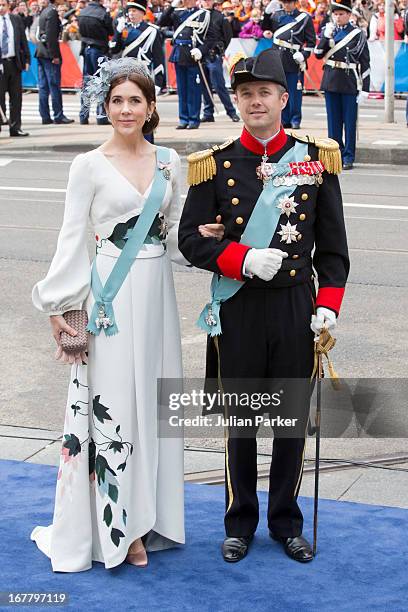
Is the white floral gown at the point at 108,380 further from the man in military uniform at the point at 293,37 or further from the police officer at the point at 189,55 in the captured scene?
the police officer at the point at 189,55

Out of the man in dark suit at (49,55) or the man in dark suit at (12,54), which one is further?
the man in dark suit at (49,55)

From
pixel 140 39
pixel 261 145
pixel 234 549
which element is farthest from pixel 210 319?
pixel 140 39

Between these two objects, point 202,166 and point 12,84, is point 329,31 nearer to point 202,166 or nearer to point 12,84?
point 12,84

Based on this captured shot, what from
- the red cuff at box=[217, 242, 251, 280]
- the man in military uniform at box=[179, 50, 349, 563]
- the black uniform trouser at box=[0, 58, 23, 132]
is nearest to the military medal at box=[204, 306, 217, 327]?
the man in military uniform at box=[179, 50, 349, 563]

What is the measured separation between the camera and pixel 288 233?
4.53 metres

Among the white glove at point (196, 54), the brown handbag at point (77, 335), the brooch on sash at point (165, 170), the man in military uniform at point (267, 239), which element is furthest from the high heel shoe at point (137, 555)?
the white glove at point (196, 54)

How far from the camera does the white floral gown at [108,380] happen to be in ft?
15.1

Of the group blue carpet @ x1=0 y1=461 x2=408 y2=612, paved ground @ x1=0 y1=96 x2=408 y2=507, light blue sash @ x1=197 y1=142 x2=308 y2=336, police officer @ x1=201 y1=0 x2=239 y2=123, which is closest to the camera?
blue carpet @ x1=0 y1=461 x2=408 y2=612

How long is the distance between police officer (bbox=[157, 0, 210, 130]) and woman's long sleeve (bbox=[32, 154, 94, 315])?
44.4ft

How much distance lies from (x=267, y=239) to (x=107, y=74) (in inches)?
33.9

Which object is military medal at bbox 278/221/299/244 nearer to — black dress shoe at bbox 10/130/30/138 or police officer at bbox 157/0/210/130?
police officer at bbox 157/0/210/130

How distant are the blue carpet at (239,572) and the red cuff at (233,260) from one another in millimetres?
1119

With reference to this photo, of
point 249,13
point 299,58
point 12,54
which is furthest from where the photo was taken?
point 249,13

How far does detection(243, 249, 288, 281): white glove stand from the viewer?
441 centimetres
